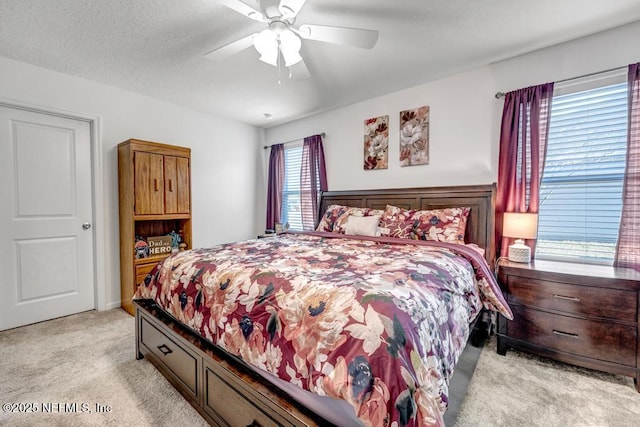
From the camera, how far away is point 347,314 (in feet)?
3.30

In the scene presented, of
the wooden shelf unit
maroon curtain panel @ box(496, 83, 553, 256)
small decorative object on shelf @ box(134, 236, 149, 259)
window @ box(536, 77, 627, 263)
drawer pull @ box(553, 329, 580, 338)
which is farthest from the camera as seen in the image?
small decorative object on shelf @ box(134, 236, 149, 259)

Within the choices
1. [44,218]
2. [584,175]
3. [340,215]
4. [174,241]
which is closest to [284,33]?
[340,215]

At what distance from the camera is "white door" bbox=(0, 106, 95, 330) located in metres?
2.62

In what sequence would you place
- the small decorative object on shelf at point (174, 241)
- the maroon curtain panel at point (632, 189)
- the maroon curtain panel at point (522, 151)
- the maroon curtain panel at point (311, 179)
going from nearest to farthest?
the maroon curtain panel at point (632, 189) → the maroon curtain panel at point (522, 151) → the small decorative object on shelf at point (174, 241) → the maroon curtain panel at point (311, 179)

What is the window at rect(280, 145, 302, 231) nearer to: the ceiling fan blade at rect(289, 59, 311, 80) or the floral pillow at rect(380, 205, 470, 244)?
the floral pillow at rect(380, 205, 470, 244)

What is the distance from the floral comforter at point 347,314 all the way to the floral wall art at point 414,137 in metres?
1.49

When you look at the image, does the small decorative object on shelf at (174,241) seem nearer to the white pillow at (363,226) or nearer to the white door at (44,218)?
the white door at (44,218)

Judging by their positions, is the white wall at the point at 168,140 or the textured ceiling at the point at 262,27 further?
the white wall at the point at 168,140

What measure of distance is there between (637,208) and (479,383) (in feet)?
5.66

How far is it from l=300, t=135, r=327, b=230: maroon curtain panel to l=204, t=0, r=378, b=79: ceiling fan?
195 cm

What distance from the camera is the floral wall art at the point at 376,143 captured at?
3418mm

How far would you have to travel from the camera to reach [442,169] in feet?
9.84

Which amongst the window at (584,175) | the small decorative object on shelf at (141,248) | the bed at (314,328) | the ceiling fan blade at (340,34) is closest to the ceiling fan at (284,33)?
the ceiling fan blade at (340,34)

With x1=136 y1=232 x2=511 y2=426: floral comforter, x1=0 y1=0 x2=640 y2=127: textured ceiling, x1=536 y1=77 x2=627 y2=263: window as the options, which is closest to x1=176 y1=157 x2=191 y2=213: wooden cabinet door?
x1=0 y1=0 x2=640 y2=127: textured ceiling
